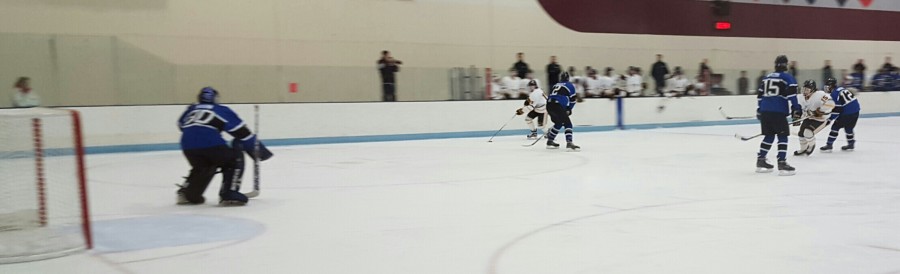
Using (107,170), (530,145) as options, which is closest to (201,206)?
(107,170)

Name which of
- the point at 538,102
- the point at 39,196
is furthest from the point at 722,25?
the point at 39,196

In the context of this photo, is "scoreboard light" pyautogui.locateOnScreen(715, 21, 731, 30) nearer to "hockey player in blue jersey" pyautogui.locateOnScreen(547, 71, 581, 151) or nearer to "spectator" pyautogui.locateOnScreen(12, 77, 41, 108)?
"hockey player in blue jersey" pyautogui.locateOnScreen(547, 71, 581, 151)

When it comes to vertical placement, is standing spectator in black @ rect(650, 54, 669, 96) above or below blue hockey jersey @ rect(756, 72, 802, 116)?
above

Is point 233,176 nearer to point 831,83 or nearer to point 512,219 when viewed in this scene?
point 512,219

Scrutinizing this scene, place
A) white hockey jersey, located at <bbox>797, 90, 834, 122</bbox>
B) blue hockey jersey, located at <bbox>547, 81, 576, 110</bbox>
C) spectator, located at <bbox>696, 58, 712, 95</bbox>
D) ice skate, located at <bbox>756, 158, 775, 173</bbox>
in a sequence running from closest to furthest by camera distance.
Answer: ice skate, located at <bbox>756, 158, 775, 173</bbox> → white hockey jersey, located at <bbox>797, 90, 834, 122</bbox> → blue hockey jersey, located at <bbox>547, 81, 576, 110</bbox> → spectator, located at <bbox>696, 58, 712, 95</bbox>

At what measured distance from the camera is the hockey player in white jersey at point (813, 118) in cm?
909

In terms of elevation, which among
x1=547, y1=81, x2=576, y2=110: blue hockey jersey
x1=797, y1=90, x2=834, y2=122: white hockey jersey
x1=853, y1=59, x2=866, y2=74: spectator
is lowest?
x1=797, y1=90, x2=834, y2=122: white hockey jersey

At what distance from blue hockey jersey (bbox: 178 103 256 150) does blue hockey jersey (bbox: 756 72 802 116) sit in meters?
4.79

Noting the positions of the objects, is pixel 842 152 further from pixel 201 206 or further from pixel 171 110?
pixel 171 110

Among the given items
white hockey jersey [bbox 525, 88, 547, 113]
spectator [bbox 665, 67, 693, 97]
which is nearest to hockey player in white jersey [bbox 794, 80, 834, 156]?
white hockey jersey [bbox 525, 88, 547, 113]

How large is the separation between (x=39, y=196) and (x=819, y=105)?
8.63 meters

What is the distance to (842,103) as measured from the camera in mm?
9570

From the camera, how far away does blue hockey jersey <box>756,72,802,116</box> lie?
6.96m

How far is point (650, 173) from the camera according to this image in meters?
7.51
